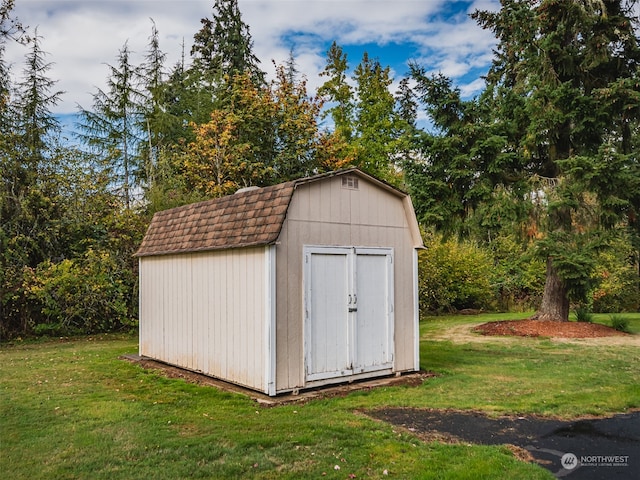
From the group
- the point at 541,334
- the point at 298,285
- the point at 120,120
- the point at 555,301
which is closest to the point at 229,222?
the point at 298,285

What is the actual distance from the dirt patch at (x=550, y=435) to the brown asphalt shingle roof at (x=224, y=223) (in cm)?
268

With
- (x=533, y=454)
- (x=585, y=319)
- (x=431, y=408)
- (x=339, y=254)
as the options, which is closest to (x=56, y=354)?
(x=339, y=254)

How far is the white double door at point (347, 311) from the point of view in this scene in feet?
22.1

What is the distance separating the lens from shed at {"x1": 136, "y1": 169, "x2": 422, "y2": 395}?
255 inches

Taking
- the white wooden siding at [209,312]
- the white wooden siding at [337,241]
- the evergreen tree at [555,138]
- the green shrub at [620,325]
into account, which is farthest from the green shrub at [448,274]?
the white wooden siding at [209,312]

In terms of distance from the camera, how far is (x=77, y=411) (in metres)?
5.68

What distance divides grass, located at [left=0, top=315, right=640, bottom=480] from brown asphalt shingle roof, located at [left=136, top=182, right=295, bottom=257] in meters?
2.02

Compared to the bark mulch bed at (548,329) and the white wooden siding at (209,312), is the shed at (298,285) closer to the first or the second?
the white wooden siding at (209,312)

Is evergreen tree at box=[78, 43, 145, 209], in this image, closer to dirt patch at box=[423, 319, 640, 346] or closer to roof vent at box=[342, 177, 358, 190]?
dirt patch at box=[423, 319, 640, 346]

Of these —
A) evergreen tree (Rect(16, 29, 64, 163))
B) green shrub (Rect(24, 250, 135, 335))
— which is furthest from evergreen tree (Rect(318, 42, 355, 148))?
green shrub (Rect(24, 250, 135, 335))

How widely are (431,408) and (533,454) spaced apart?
1.56 m

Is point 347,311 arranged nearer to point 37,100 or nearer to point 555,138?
point 555,138

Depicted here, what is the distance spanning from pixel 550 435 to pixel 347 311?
300cm

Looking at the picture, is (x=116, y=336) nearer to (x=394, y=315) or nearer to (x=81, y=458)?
(x=394, y=315)
